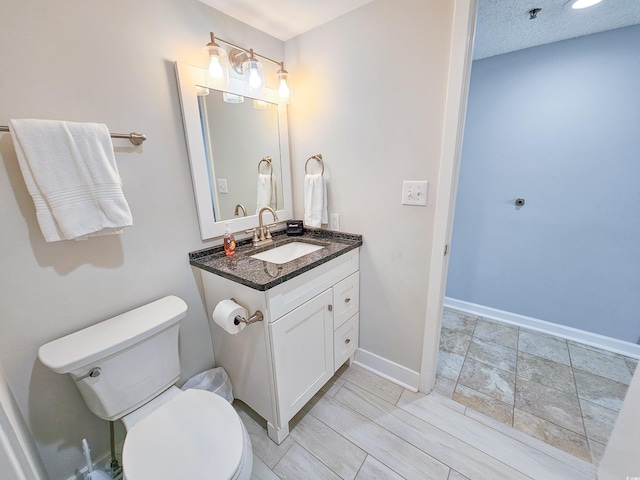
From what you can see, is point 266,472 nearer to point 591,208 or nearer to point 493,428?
point 493,428

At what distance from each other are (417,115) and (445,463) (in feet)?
5.54

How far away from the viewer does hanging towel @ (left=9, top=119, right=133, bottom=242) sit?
0.83 m

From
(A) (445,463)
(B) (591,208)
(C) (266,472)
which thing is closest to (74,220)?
(C) (266,472)

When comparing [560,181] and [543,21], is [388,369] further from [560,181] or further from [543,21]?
[543,21]

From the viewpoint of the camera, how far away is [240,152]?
1.54 metres

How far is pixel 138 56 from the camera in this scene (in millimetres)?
1089

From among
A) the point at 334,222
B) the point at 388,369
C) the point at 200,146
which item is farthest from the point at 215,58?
the point at 388,369

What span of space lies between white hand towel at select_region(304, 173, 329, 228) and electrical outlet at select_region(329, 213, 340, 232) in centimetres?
3

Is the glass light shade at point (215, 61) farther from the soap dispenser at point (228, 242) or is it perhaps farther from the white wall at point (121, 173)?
the soap dispenser at point (228, 242)

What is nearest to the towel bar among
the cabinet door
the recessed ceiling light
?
the cabinet door

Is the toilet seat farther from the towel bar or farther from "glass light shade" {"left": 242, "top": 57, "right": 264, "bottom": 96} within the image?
"glass light shade" {"left": 242, "top": 57, "right": 264, "bottom": 96}

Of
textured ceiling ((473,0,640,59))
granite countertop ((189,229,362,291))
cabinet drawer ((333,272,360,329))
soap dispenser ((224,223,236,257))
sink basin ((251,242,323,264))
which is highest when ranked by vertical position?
textured ceiling ((473,0,640,59))

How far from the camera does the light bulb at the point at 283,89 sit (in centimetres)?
154

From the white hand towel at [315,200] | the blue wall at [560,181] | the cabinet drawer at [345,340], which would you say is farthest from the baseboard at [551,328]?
the white hand towel at [315,200]
